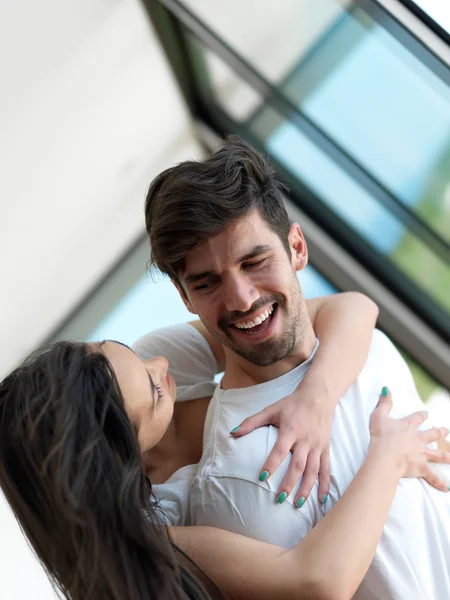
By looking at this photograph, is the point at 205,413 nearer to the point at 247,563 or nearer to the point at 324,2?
the point at 247,563

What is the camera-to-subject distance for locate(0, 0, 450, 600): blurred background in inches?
75.8

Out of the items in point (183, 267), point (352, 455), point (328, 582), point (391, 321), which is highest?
point (183, 267)

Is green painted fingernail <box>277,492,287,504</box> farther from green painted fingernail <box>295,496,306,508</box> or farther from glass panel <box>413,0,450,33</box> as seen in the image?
glass panel <box>413,0,450,33</box>

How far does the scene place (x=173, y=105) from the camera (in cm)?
261

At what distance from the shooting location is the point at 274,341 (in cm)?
137

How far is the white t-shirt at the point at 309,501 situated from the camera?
115 cm

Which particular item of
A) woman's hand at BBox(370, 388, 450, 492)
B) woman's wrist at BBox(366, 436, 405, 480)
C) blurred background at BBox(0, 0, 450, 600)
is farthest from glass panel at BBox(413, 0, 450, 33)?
woman's wrist at BBox(366, 436, 405, 480)

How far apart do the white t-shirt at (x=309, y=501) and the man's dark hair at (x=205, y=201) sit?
0.32 meters

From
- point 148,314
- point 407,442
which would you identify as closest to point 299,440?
point 407,442

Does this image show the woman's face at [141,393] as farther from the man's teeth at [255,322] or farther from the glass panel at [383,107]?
the glass panel at [383,107]

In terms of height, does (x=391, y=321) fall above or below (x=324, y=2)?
below

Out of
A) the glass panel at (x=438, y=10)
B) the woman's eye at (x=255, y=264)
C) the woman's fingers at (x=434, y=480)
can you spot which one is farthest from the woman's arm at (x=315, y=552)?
the glass panel at (x=438, y=10)

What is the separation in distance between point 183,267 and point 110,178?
1197 mm

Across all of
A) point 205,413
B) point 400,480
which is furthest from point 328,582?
point 205,413
